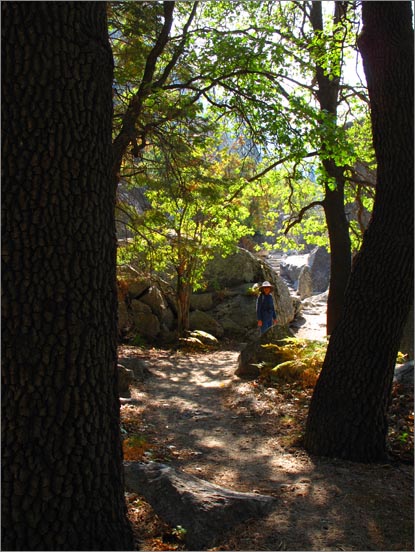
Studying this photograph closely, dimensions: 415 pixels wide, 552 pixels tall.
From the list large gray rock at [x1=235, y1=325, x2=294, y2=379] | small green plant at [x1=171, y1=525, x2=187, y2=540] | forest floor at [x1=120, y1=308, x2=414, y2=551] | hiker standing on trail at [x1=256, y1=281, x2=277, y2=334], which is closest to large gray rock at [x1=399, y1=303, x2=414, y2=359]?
large gray rock at [x1=235, y1=325, x2=294, y2=379]

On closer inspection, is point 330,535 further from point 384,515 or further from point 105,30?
point 105,30

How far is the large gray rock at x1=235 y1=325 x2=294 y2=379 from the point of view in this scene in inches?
399

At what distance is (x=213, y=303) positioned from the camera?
18.2 m

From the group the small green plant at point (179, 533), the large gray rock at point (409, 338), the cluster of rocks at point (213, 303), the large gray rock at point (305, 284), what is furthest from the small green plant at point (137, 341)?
the large gray rock at point (305, 284)

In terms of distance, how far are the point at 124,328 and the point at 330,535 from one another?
39.0 feet

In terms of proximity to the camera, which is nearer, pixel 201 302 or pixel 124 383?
pixel 124 383

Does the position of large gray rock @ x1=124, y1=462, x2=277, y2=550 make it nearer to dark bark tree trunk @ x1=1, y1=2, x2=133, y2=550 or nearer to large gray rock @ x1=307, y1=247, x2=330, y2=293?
dark bark tree trunk @ x1=1, y1=2, x2=133, y2=550

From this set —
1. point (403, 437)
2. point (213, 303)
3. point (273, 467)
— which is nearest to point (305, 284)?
point (213, 303)

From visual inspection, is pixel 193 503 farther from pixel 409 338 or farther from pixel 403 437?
pixel 409 338

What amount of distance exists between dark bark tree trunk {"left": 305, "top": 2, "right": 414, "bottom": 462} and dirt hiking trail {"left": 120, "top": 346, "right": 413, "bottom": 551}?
43cm

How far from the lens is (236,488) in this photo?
5078 millimetres

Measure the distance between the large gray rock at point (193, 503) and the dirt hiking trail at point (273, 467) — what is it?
10 centimetres

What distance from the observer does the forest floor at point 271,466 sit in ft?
12.9

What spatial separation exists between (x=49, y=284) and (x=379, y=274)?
12.6 feet
